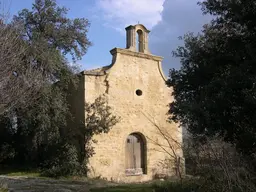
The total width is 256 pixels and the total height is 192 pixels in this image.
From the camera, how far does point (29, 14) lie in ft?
51.2

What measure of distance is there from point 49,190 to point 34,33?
25.3 feet

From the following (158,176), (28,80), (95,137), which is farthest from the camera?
(158,176)

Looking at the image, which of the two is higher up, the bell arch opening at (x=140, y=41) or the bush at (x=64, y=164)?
the bell arch opening at (x=140, y=41)

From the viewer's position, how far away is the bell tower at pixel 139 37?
→ 1822 centimetres

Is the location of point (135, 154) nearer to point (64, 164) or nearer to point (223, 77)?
point (64, 164)

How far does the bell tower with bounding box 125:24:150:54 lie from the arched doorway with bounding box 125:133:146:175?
4759 millimetres

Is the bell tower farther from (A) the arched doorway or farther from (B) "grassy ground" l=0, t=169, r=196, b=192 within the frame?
(B) "grassy ground" l=0, t=169, r=196, b=192

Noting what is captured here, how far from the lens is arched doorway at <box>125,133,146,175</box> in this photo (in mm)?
17312

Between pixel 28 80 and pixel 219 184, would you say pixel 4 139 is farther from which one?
pixel 219 184

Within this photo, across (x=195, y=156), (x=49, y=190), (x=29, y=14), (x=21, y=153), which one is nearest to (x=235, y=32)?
(x=195, y=156)

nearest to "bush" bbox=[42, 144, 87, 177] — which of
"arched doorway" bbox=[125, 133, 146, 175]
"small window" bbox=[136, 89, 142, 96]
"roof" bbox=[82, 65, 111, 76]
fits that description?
"arched doorway" bbox=[125, 133, 146, 175]

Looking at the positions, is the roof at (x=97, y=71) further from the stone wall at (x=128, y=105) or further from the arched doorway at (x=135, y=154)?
the arched doorway at (x=135, y=154)

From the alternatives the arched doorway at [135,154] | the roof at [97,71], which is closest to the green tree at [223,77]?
the roof at [97,71]

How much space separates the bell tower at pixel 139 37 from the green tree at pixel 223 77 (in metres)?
8.86
